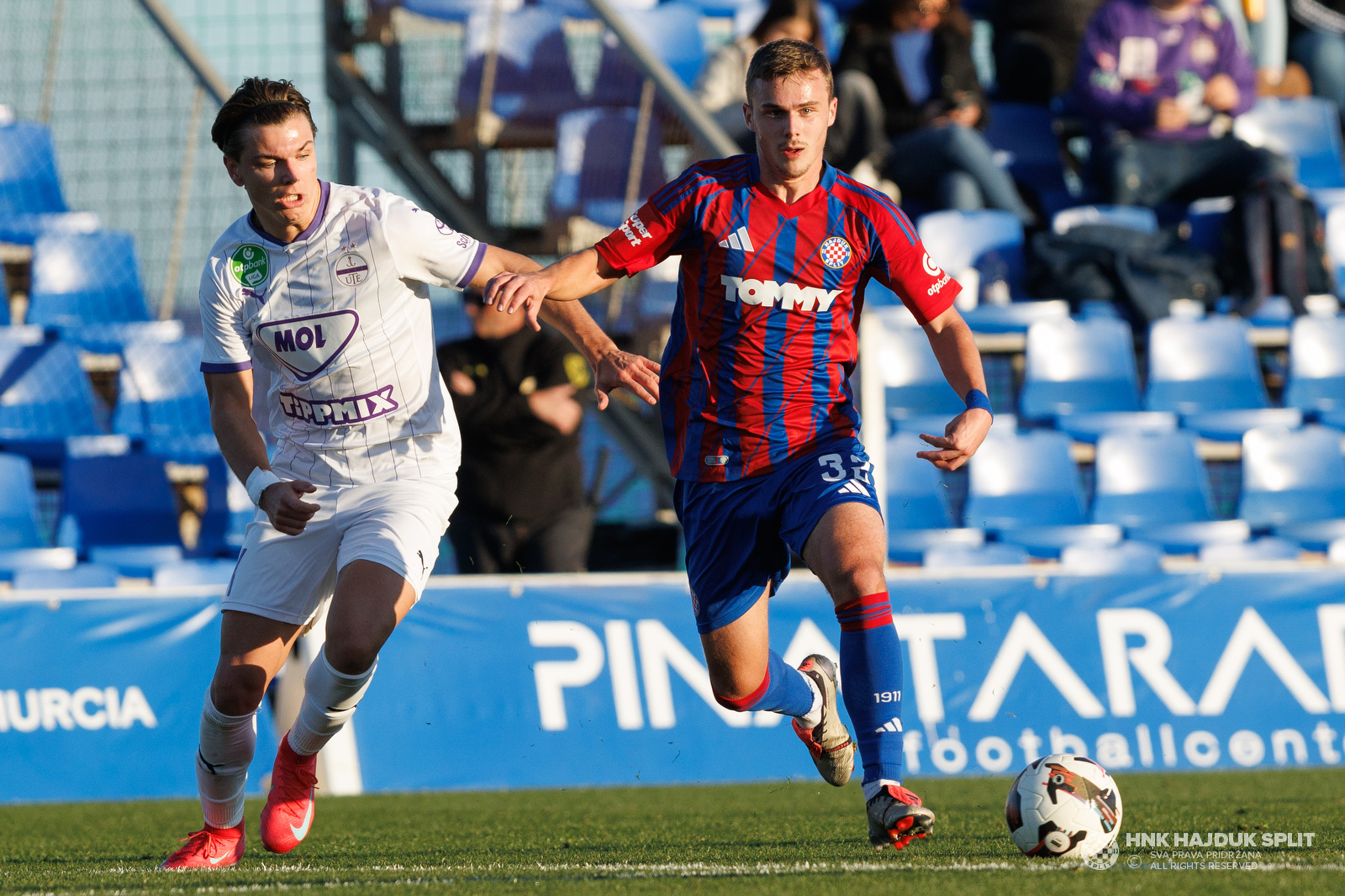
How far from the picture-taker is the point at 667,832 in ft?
17.4

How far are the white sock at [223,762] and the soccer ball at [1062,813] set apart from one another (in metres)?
2.26

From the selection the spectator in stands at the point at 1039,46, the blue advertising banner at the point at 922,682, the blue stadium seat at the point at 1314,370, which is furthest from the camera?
the spectator in stands at the point at 1039,46

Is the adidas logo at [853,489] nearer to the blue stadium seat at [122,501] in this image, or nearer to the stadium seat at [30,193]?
the blue stadium seat at [122,501]

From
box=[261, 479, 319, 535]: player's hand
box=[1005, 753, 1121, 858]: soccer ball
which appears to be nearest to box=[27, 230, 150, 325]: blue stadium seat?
box=[261, 479, 319, 535]: player's hand

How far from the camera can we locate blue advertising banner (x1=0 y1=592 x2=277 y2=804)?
7.35 meters

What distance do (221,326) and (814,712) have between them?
2307 mm

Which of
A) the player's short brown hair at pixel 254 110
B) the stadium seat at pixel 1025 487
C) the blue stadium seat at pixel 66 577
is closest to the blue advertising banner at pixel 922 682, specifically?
the stadium seat at pixel 1025 487

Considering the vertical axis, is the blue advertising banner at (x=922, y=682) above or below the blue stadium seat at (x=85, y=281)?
below

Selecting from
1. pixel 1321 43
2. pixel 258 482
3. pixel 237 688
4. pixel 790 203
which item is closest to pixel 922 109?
pixel 1321 43

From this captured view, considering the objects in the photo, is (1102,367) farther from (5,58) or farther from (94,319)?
(5,58)

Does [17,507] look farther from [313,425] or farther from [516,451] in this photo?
[313,425]

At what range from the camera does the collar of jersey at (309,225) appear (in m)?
4.51

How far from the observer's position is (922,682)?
7.54m

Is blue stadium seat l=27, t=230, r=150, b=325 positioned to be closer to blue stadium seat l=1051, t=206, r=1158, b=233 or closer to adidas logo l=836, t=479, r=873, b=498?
blue stadium seat l=1051, t=206, r=1158, b=233
